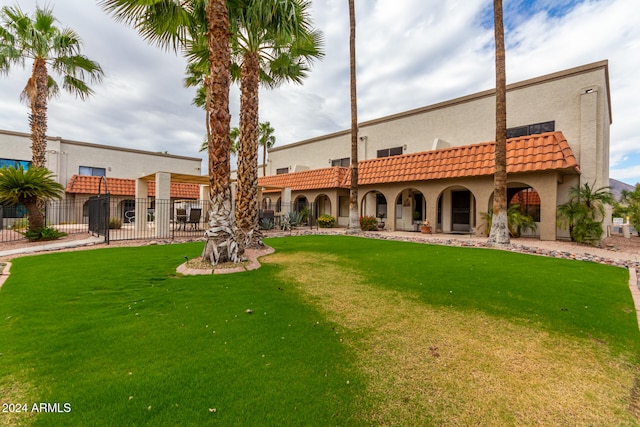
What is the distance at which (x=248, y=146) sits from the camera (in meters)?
9.34

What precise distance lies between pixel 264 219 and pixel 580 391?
16456 mm

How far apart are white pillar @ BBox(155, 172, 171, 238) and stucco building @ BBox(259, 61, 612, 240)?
625 centimetres

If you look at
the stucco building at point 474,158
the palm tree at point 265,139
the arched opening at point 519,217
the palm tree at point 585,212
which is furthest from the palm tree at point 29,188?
the palm tree at point 585,212

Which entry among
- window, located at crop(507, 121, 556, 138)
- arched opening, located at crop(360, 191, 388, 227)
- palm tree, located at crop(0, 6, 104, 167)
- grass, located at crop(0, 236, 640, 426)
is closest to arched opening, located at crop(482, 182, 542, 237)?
window, located at crop(507, 121, 556, 138)

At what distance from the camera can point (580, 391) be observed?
2.35 meters

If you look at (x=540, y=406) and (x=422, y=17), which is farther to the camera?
(x=422, y=17)

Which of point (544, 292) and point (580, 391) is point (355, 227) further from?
point (580, 391)

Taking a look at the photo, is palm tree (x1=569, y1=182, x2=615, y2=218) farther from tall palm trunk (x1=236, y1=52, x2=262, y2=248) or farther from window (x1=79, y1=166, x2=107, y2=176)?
window (x1=79, y1=166, x2=107, y2=176)

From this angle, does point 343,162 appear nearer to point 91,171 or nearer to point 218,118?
point 218,118

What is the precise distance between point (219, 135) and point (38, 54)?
45.1 ft

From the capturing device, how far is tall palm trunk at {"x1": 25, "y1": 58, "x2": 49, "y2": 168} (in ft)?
42.8

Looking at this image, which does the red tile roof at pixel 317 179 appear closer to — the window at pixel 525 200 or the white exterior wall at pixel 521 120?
the white exterior wall at pixel 521 120

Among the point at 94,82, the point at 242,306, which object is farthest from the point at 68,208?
the point at 242,306

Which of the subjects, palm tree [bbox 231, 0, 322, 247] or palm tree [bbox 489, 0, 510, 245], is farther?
palm tree [bbox 489, 0, 510, 245]
